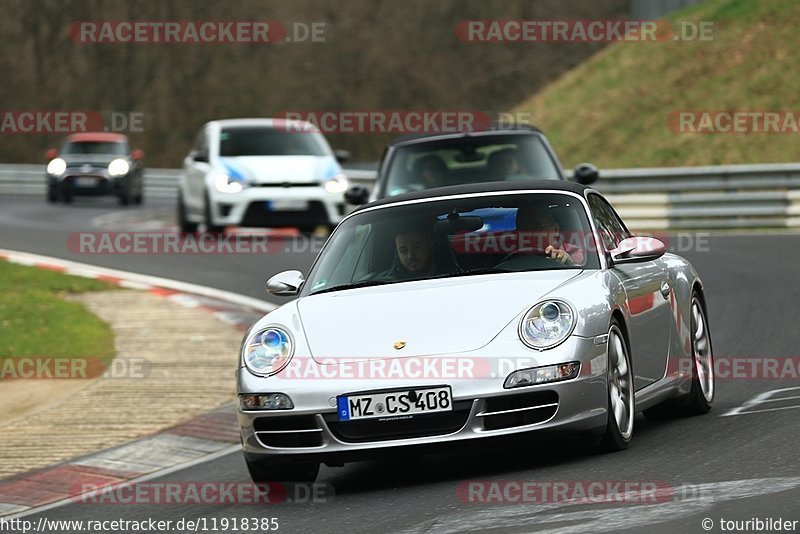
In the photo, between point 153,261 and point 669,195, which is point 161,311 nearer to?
point 153,261

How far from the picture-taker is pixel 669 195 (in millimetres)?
22906

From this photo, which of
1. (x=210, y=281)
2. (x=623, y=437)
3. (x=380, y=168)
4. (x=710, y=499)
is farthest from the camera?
(x=210, y=281)

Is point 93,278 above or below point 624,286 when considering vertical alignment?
below

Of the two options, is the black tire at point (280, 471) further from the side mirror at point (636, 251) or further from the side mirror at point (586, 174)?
the side mirror at point (586, 174)

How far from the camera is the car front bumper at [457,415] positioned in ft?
23.5

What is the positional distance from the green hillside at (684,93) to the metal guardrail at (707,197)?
20.7 ft

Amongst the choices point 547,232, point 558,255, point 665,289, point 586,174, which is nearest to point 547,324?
point 558,255

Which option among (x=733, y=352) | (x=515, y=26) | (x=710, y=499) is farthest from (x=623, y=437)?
(x=515, y=26)

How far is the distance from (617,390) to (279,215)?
14270mm

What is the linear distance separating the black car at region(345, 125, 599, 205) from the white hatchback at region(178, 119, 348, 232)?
669cm

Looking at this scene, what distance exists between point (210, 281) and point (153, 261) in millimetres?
2457

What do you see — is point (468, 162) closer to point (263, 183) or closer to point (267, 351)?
point (267, 351)

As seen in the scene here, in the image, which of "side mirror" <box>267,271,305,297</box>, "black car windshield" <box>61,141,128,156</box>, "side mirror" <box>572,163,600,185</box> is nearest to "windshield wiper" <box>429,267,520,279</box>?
"side mirror" <box>267,271,305,297</box>

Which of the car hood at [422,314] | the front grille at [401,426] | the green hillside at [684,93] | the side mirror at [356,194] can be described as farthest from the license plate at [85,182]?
the front grille at [401,426]
